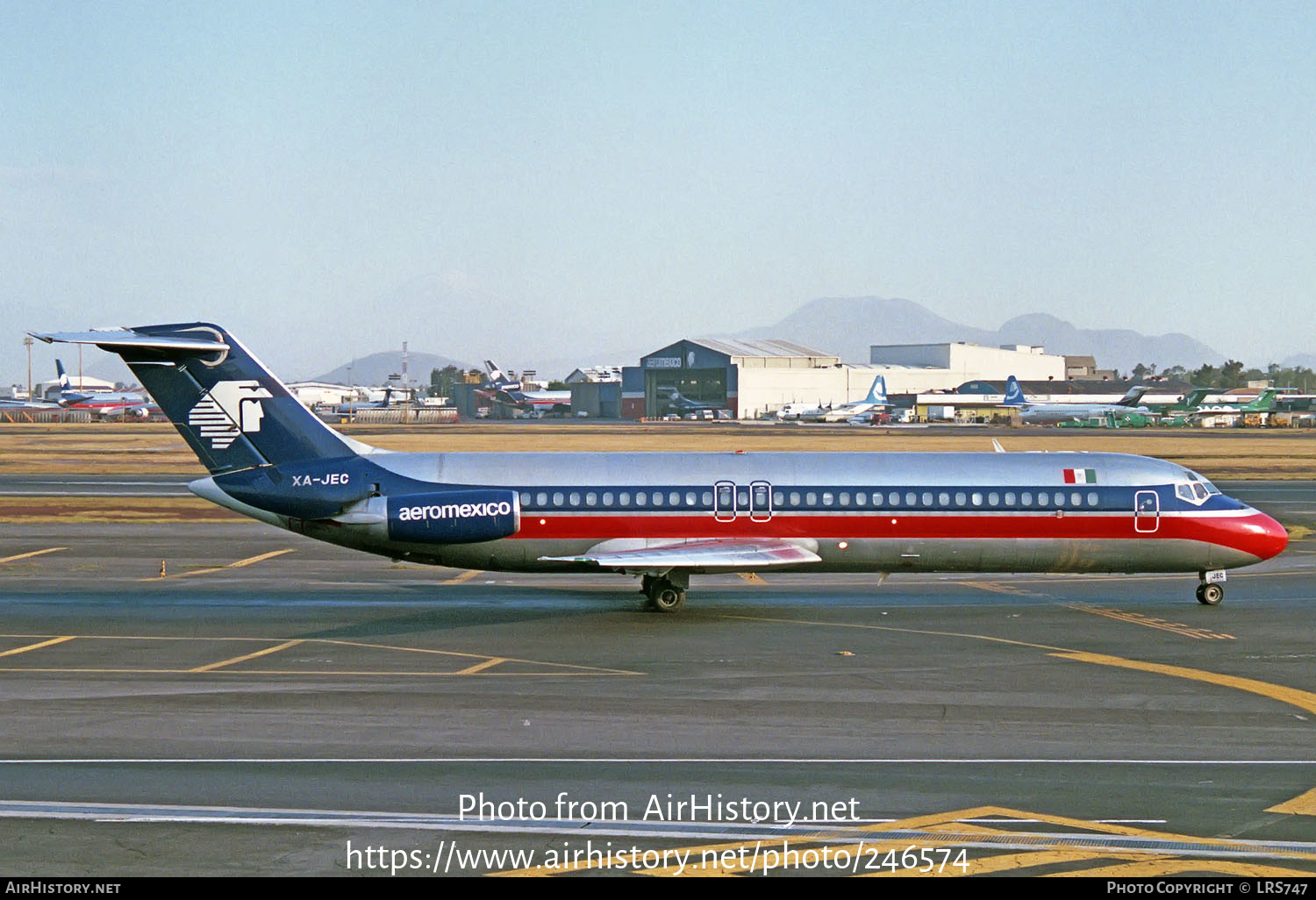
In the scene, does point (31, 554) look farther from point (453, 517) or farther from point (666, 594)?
point (666, 594)

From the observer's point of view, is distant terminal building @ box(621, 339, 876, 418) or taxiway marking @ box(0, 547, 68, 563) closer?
taxiway marking @ box(0, 547, 68, 563)

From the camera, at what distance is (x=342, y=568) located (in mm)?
35031

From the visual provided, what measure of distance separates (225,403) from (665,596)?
1041cm

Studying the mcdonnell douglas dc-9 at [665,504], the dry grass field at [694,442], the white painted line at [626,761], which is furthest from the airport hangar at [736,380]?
the white painted line at [626,761]

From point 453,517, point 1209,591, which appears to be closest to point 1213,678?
point 1209,591

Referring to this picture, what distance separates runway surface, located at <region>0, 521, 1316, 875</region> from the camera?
41.2 feet

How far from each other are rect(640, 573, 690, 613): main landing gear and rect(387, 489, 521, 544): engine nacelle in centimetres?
331

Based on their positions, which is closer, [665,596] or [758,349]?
[665,596]

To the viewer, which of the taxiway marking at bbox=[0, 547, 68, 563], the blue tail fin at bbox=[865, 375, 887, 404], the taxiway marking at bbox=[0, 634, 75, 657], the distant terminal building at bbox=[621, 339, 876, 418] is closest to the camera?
the taxiway marking at bbox=[0, 634, 75, 657]

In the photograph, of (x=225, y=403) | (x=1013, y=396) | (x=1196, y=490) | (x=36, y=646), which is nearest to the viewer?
(x=36, y=646)

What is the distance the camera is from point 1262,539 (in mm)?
28188

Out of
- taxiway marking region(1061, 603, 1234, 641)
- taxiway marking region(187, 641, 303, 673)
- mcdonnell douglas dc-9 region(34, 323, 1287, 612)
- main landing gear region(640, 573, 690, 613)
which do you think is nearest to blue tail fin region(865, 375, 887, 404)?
mcdonnell douglas dc-9 region(34, 323, 1287, 612)

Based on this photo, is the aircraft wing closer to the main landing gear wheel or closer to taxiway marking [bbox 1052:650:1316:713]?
the main landing gear wheel

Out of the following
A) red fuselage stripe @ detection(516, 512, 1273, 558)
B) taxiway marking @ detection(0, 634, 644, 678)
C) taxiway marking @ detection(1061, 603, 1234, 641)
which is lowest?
taxiway marking @ detection(1061, 603, 1234, 641)
